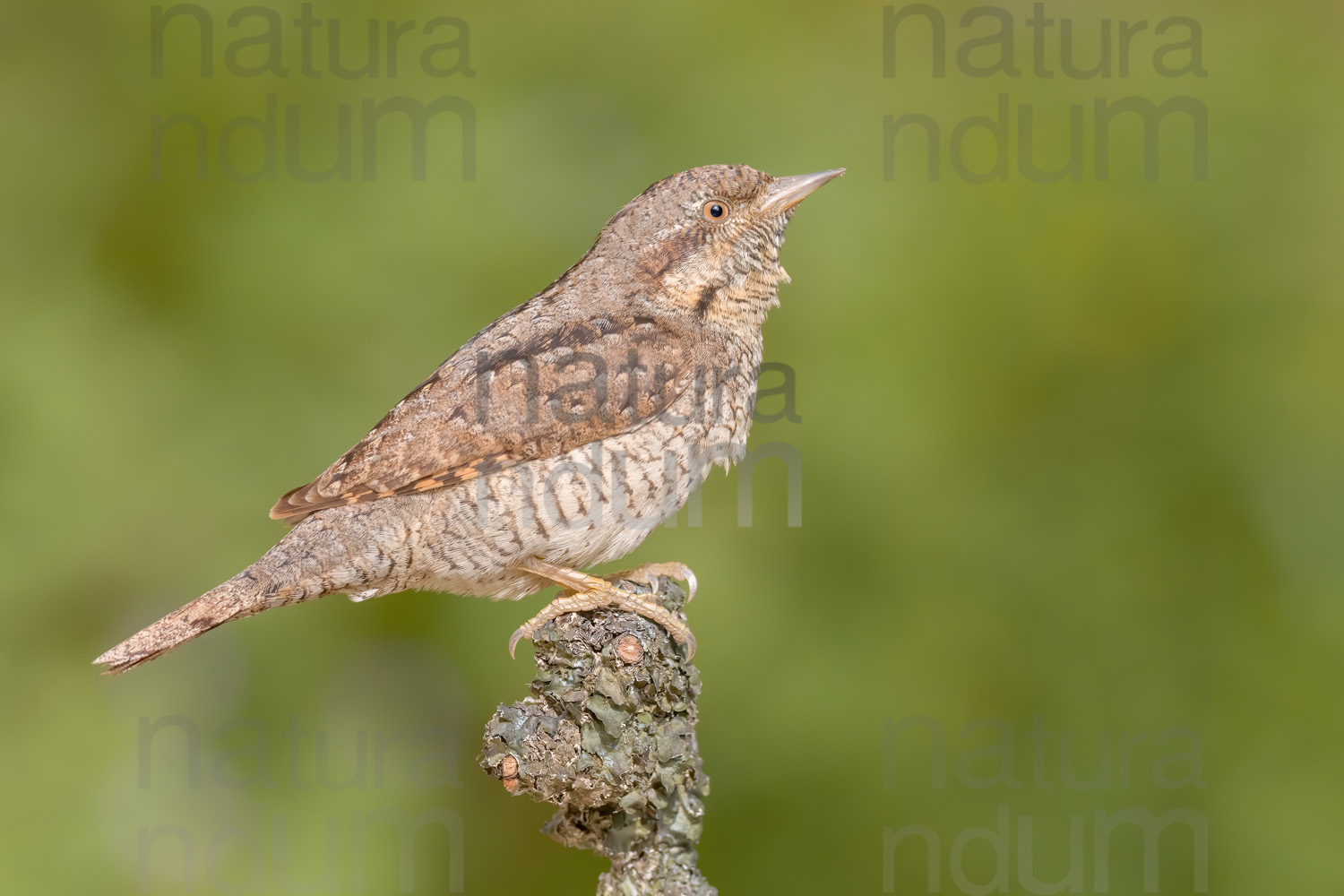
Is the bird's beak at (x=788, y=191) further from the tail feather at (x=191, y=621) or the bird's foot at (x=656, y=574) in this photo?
the tail feather at (x=191, y=621)

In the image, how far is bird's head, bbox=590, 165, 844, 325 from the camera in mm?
2672

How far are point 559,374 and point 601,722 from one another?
0.77 meters

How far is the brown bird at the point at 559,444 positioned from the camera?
2.36 meters

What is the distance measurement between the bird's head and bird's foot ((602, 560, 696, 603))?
0.63m

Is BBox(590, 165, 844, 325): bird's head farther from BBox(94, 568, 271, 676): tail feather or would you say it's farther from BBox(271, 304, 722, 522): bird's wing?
BBox(94, 568, 271, 676): tail feather

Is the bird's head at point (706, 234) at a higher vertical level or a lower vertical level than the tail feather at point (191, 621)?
higher

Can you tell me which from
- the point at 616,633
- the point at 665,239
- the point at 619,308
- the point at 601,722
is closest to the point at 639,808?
the point at 601,722

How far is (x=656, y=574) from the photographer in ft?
9.12

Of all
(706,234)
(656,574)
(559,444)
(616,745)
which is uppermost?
(706,234)

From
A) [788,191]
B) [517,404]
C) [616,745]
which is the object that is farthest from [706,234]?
[616,745]

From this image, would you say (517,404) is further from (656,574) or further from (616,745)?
(616,745)

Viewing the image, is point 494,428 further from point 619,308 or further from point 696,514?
point 696,514

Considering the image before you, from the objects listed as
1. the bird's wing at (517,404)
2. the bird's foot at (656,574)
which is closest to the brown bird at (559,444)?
the bird's wing at (517,404)

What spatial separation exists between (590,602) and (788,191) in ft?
3.65
